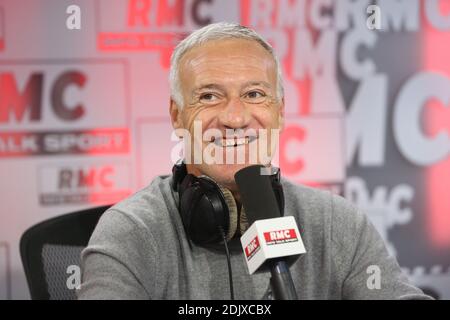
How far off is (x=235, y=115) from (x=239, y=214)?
8.0 inches

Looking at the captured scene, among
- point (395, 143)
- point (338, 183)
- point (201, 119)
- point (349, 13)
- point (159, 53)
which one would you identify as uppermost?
point (349, 13)

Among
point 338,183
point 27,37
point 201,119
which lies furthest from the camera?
point 338,183

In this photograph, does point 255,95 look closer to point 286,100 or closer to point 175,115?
point 175,115

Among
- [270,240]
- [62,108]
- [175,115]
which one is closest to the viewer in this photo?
[270,240]

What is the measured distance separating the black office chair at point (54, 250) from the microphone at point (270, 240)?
0.68 metres

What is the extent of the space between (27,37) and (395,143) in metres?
1.50

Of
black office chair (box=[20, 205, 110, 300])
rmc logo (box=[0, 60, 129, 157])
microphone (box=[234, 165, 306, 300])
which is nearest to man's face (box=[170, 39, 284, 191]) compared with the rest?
microphone (box=[234, 165, 306, 300])

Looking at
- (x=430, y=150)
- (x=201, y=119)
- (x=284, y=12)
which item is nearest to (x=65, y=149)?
(x=284, y=12)

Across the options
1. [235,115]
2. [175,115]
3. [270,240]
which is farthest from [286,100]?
[270,240]

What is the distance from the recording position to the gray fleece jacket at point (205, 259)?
1103 millimetres

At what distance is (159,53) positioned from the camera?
7.68 feet

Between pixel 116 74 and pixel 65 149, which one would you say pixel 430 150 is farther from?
pixel 65 149

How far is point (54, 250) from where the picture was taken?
1.50 meters

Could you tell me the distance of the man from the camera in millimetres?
1162
